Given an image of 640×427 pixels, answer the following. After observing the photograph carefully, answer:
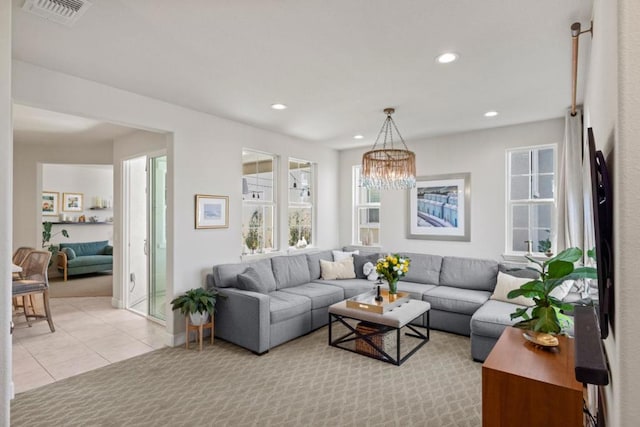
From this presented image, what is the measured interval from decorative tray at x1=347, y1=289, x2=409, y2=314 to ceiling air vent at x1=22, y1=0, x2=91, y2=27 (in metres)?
3.23

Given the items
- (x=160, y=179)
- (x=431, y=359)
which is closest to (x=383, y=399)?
(x=431, y=359)

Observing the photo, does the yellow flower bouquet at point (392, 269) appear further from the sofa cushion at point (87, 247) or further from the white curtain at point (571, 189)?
the sofa cushion at point (87, 247)

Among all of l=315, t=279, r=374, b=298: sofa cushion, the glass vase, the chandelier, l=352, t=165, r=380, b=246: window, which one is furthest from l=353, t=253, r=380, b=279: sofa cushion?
the chandelier

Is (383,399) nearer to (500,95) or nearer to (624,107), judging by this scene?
(624,107)

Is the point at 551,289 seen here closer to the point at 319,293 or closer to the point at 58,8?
the point at 319,293

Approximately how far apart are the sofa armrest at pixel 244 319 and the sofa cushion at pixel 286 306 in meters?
0.11

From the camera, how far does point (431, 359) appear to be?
339 centimetres

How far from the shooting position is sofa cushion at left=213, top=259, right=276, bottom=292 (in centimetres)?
404

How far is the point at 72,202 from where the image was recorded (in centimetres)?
872

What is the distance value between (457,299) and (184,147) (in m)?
3.63

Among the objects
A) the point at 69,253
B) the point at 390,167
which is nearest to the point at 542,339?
the point at 390,167

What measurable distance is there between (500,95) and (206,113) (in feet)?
10.6

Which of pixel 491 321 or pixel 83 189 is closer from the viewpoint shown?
pixel 491 321

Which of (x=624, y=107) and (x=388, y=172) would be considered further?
(x=388, y=172)
